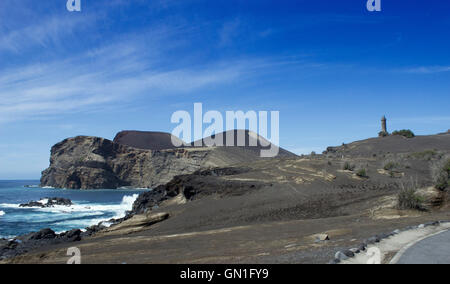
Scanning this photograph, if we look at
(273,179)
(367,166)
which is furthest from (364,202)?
(367,166)

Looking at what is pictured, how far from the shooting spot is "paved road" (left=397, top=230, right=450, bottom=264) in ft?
22.1

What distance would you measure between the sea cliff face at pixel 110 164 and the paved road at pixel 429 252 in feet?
291

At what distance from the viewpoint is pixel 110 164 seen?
354 feet

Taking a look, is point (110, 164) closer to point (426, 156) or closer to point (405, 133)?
point (405, 133)

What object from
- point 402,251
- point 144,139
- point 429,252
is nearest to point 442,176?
point 429,252

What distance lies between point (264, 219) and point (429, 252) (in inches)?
460

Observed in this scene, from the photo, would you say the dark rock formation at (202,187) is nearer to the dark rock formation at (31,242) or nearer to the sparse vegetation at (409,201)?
the dark rock formation at (31,242)

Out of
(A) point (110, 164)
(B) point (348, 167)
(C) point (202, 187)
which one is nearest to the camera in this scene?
(C) point (202, 187)

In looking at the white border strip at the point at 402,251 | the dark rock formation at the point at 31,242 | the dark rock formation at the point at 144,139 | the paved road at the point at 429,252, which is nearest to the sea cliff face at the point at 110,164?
the dark rock formation at the point at 144,139

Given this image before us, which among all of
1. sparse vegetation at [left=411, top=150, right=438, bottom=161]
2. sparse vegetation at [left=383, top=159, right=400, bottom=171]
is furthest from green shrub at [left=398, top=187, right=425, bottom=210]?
sparse vegetation at [left=411, top=150, right=438, bottom=161]

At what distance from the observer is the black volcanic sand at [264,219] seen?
34.9 feet

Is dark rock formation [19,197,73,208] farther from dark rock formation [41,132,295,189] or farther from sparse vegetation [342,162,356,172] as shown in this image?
dark rock formation [41,132,295,189]

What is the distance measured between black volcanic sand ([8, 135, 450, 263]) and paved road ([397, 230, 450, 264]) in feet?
5.49
